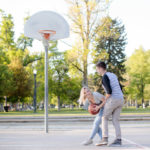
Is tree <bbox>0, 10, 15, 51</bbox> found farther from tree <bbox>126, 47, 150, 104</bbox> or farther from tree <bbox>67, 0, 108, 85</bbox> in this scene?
tree <bbox>126, 47, 150, 104</bbox>

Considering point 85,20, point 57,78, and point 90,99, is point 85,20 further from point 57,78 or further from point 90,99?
point 90,99

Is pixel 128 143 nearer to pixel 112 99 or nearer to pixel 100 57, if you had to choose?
pixel 112 99

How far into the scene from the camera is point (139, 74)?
207 ft

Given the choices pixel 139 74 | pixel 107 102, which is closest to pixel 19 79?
pixel 139 74

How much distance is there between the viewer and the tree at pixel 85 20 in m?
33.4

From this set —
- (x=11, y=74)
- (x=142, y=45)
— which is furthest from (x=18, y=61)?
(x=142, y=45)

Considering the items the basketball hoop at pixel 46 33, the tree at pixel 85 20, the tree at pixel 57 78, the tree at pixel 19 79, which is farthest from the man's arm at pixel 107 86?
the tree at pixel 57 78

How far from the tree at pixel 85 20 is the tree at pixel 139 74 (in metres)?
29.8

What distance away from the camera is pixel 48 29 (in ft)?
33.3

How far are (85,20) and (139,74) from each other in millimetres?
32038

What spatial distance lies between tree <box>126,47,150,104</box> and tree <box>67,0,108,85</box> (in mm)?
29771

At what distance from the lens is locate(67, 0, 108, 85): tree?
110ft

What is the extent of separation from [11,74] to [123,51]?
55.8 ft

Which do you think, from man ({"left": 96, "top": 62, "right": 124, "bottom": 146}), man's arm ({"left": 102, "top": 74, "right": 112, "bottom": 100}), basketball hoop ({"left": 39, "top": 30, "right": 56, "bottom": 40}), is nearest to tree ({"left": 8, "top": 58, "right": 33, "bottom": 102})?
basketball hoop ({"left": 39, "top": 30, "right": 56, "bottom": 40})
